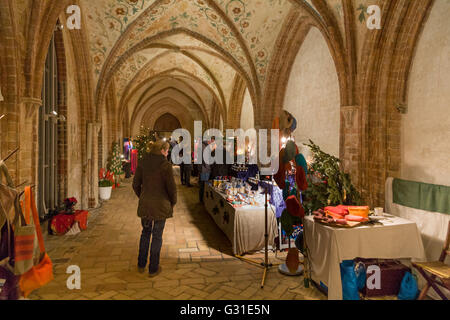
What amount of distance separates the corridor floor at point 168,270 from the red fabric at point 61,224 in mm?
131

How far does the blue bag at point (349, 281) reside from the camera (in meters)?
2.79

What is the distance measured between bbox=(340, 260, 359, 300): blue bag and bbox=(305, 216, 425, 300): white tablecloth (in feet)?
0.32

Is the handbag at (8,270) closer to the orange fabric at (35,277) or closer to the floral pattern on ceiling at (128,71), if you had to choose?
the orange fabric at (35,277)

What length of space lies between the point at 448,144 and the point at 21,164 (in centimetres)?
522

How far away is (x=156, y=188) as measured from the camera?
341 centimetres

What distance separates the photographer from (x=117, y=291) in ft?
10.1

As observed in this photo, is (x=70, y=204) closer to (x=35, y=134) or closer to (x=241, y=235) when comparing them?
(x=35, y=134)

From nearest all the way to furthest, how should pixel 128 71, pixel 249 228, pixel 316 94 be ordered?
1. pixel 249 228
2. pixel 316 94
3. pixel 128 71

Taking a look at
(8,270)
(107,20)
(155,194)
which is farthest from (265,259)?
(107,20)

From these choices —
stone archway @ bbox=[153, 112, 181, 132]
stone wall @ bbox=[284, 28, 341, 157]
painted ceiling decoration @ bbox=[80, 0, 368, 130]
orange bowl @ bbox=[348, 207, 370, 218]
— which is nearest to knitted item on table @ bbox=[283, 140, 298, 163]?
orange bowl @ bbox=[348, 207, 370, 218]

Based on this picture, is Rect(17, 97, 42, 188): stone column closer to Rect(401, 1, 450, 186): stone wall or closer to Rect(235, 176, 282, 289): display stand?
Rect(235, 176, 282, 289): display stand

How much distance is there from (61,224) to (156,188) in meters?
2.62

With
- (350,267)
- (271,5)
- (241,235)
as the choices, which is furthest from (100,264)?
(271,5)

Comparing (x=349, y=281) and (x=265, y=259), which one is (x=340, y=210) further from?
(x=265, y=259)
